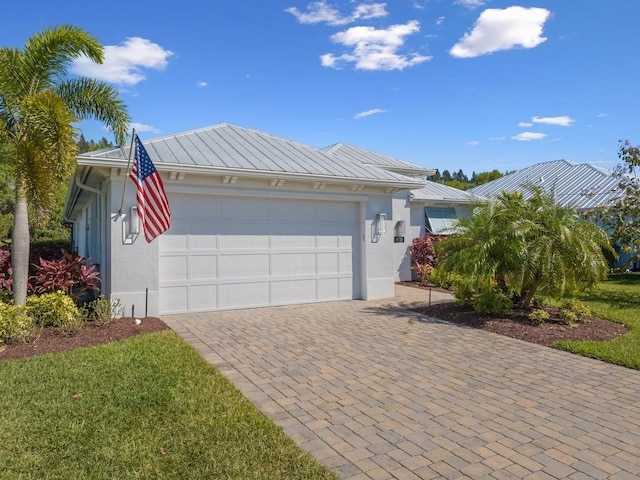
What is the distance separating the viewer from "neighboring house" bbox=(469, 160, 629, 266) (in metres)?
19.7

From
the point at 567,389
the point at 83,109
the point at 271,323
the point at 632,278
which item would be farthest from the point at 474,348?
the point at 632,278

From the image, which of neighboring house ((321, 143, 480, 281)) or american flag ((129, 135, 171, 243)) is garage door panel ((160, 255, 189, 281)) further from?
neighboring house ((321, 143, 480, 281))

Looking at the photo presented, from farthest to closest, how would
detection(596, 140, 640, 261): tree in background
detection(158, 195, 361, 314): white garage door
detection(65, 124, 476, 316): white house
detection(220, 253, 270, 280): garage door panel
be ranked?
detection(596, 140, 640, 261): tree in background → detection(220, 253, 270, 280): garage door panel → detection(158, 195, 361, 314): white garage door → detection(65, 124, 476, 316): white house

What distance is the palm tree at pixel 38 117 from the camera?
6.58m

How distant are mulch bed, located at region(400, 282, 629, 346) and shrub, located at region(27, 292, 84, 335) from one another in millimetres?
6757

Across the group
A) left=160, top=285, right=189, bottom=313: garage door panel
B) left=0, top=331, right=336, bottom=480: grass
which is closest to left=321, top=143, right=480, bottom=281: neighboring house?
left=160, top=285, right=189, bottom=313: garage door panel

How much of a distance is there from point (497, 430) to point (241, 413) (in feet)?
7.57

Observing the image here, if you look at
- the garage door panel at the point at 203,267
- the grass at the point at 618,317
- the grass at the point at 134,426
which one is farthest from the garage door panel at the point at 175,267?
the grass at the point at 618,317

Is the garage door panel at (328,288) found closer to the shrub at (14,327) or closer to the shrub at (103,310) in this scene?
the shrub at (103,310)

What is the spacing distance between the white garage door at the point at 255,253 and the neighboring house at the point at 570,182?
12035mm

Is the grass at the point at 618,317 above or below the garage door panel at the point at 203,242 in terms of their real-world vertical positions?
below

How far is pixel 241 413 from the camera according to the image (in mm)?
4047

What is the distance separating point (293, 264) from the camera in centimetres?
1020

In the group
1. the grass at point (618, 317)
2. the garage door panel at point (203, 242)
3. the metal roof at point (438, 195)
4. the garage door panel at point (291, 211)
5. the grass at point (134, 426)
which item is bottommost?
the grass at point (618, 317)
